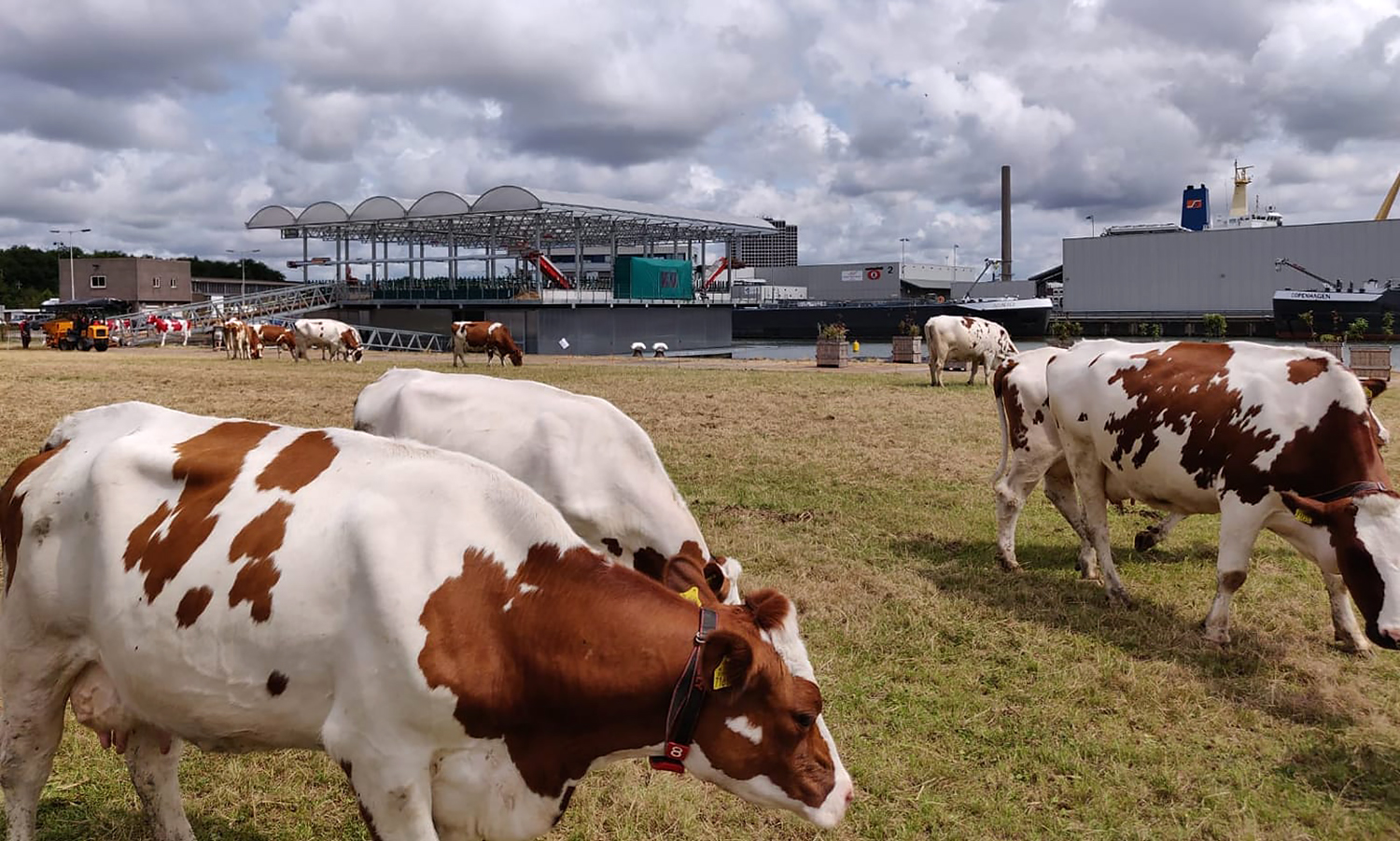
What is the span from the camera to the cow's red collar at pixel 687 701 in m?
2.66

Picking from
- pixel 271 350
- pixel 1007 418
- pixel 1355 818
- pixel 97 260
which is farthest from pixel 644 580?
pixel 97 260

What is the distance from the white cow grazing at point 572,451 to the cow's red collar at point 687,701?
0.95 metres

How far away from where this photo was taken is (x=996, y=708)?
5059 mm

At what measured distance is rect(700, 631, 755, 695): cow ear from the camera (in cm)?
257

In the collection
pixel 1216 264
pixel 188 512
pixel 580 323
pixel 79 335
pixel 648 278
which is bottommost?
pixel 188 512

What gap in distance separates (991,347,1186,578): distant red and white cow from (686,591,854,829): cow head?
17.5ft

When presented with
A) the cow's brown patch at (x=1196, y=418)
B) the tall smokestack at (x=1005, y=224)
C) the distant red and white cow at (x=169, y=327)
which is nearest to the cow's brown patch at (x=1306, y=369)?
the cow's brown patch at (x=1196, y=418)

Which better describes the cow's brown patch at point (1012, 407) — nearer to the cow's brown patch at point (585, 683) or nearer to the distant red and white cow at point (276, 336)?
the cow's brown patch at point (585, 683)

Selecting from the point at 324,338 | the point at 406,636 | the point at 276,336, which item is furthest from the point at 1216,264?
the point at 406,636

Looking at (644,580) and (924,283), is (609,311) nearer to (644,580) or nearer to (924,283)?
(644,580)

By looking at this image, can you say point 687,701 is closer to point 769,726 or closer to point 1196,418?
point 769,726

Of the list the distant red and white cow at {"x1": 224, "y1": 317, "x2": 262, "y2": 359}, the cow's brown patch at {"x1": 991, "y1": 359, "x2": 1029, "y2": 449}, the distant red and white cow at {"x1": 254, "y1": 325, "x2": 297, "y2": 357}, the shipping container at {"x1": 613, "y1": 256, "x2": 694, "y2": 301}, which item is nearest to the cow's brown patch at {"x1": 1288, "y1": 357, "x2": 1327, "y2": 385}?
the cow's brown patch at {"x1": 991, "y1": 359, "x2": 1029, "y2": 449}

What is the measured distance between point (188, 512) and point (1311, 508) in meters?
5.65

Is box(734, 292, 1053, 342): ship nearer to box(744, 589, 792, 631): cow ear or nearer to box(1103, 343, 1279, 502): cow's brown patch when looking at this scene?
box(1103, 343, 1279, 502): cow's brown patch
